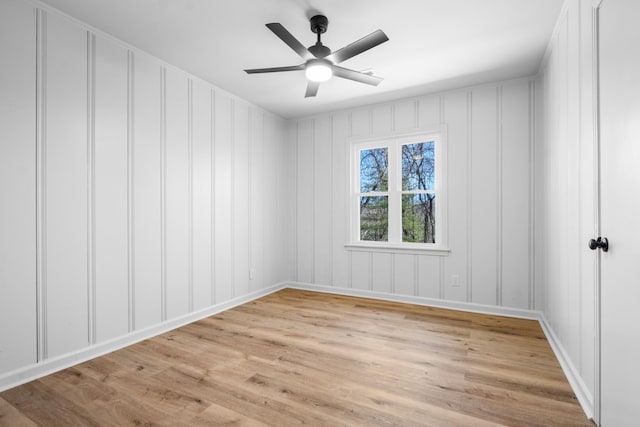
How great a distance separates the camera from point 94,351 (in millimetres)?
2508

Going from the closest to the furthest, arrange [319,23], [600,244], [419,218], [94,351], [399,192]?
1. [600,244]
2. [319,23]
3. [94,351]
4. [419,218]
5. [399,192]

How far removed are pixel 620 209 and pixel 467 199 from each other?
2343 mm

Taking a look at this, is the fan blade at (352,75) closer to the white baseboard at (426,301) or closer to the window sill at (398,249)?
the window sill at (398,249)

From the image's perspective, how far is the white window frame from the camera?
12.6 feet

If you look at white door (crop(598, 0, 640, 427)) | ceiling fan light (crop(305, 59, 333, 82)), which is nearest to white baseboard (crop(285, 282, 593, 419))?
white door (crop(598, 0, 640, 427))

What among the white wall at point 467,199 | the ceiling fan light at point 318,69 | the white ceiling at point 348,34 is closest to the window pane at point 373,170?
the white wall at point 467,199

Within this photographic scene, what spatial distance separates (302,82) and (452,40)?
62.5 inches

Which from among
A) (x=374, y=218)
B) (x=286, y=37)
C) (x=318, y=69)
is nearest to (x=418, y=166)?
(x=374, y=218)

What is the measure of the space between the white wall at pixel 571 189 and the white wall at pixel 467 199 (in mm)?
376

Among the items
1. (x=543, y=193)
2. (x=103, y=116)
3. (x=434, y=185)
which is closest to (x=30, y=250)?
(x=103, y=116)

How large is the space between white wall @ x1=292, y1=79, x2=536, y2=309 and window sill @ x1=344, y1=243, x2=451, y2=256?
5 centimetres

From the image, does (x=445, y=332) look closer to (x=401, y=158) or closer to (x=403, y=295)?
(x=403, y=295)

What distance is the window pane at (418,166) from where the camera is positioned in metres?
4.01

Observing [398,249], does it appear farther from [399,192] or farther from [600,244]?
[600,244]
